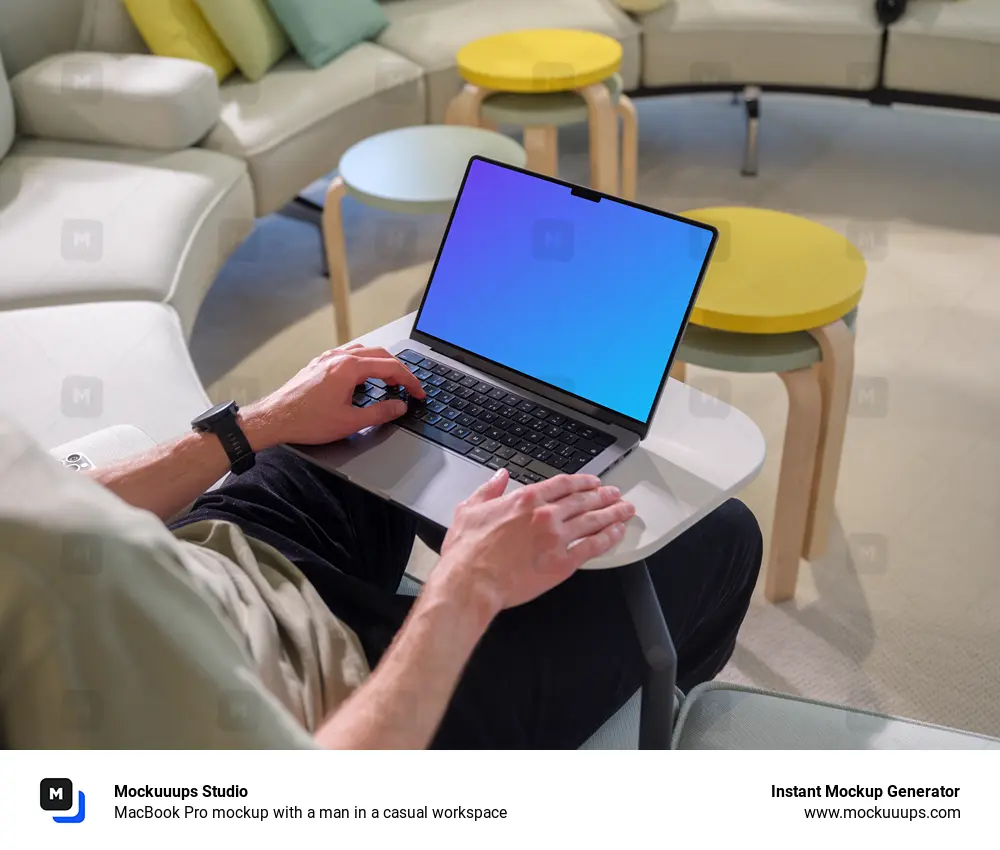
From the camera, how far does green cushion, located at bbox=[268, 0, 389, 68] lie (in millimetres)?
2805

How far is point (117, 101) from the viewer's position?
237 centimetres

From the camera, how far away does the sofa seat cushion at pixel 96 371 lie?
5.20ft

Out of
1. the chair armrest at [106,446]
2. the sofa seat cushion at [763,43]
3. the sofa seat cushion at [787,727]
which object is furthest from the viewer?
the sofa seat cushion at [763,43]

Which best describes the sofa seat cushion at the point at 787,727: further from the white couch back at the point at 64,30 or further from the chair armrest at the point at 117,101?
the white couch back at the point at 64,30

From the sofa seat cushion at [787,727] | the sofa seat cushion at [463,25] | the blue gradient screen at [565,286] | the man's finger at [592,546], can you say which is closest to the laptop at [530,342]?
the blue gradient screen at [565,286]

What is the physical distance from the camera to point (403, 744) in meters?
0.89

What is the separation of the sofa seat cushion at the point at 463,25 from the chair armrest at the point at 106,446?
177 centimetres

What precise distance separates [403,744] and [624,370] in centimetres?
49

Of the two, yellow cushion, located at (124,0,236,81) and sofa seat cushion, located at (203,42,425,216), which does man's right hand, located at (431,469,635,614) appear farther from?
yellow cushion, located at (124,0,236,81)

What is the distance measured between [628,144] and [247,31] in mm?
974
